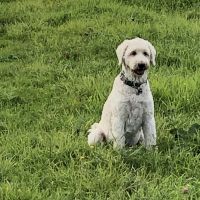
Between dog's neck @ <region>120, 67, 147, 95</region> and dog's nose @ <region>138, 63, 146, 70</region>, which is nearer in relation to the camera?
dog's nose @ <region>138, 63, 146, 70</region>

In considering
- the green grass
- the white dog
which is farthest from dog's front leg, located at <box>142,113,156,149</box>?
the green grass

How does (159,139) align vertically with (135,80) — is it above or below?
below

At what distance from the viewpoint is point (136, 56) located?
573 cm

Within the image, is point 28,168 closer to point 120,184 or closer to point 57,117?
point 120,184

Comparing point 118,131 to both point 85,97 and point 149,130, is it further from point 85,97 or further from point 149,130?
point 85,97

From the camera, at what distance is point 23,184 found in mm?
4973

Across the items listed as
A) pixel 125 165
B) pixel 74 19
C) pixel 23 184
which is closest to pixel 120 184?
pixel 125 165

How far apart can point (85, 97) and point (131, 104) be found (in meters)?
2.05

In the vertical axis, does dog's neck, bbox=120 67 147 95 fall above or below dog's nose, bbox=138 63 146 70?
below

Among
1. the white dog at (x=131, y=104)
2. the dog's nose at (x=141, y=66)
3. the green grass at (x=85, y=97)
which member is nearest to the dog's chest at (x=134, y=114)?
the white dog at (x=131, y=104)

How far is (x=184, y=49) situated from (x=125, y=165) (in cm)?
453

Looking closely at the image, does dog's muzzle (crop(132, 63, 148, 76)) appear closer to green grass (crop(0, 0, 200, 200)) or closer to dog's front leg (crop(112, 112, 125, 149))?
dog's front leg (crop(112, 112, 125, 149))

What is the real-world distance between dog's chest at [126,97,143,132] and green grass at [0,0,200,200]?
27 centimetres

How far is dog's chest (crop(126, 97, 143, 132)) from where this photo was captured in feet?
19.0
